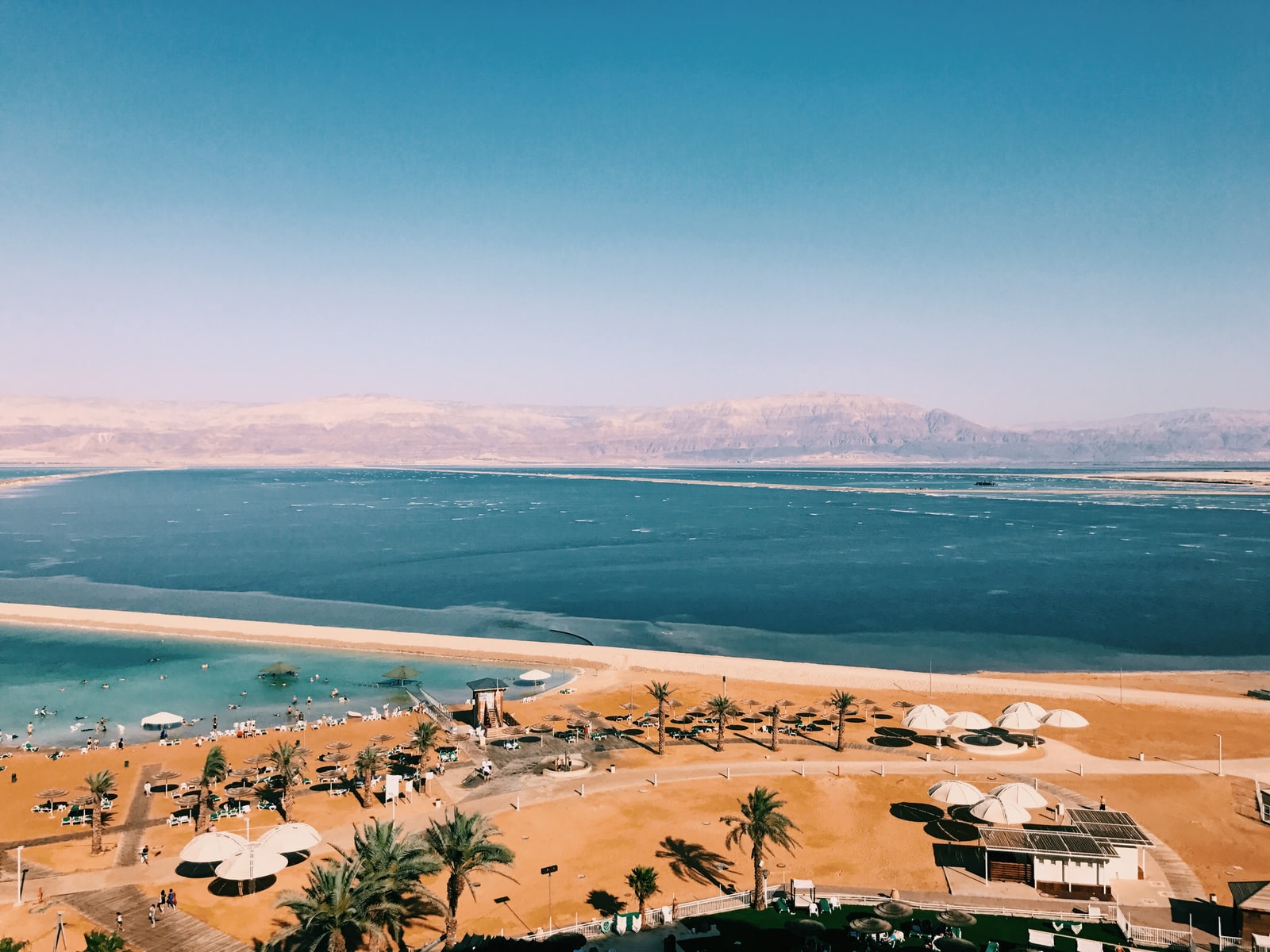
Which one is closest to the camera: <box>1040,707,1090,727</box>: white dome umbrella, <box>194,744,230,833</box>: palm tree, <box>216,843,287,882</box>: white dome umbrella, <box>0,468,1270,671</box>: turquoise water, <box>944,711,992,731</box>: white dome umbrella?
<box>216,843,287,882</box>: white dome umbrella

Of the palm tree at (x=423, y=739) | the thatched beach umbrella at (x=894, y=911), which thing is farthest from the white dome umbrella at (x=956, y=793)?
the palm tree at (x=423, y=739)

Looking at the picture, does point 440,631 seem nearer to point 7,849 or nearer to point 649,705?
point 649,705

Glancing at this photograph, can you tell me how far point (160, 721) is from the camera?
51344mm

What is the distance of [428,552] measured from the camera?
5359 inches

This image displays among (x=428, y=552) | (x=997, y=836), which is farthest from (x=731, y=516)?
(x=997, y=836)

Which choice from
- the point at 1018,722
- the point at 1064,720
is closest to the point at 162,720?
the point at 1018,722

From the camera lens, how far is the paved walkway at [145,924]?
26008 millimetres

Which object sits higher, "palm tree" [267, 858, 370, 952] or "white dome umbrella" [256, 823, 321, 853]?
"palm tree" [267, 858, 370, 952]

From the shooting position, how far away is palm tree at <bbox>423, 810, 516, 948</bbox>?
27.0 meters

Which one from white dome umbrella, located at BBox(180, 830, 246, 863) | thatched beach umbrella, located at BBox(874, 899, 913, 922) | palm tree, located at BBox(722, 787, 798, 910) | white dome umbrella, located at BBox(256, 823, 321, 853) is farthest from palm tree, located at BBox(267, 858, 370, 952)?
thatched beach umbrella, located at BBox(874, 899, 913, 922)

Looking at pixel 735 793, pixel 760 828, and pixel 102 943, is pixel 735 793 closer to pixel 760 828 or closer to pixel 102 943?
pixel 760 828

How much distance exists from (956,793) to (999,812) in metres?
2.67

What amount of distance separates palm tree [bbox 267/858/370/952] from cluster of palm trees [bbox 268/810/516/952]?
2 cm

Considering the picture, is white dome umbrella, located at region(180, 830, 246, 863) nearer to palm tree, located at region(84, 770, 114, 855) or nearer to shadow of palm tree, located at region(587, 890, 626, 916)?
palm tree, located at region(84, 770, 114, 855)
